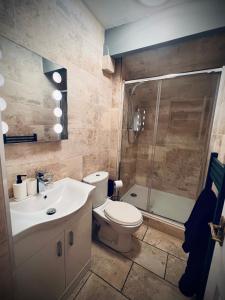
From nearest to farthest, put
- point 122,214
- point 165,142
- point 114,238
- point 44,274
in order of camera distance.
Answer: point 44,274 < point 122,214 < point 114,238 < point 165,142

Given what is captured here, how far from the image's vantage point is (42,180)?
112 cm

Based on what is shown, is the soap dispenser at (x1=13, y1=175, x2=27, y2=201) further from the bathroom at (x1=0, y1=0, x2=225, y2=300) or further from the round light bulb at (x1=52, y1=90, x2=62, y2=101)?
the round light bulb at (x1=52, y1=90, x2=62, y2=101)

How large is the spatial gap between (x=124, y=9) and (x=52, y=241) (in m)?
2.16

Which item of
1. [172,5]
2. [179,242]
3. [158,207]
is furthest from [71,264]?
[172,5]

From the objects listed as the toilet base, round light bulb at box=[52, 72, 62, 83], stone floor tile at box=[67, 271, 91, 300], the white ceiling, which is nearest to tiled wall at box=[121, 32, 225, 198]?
the white ceiling

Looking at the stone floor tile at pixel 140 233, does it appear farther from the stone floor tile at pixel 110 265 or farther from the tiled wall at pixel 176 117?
the tiled wall at pixel 176 117

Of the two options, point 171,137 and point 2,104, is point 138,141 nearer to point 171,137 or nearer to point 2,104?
point 171,137

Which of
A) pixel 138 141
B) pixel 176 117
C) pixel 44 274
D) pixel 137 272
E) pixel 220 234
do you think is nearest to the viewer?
pixel 220 234

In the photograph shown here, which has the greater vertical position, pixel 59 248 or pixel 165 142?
pixel 165 142

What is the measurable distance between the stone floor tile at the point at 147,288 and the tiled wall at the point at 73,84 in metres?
1.14

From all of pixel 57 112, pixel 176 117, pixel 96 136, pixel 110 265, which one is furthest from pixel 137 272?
pixel 176 117

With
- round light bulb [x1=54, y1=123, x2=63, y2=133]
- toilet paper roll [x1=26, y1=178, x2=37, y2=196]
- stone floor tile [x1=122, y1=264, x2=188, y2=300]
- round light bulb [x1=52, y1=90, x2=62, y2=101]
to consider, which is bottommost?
stone floor tile [x1=122, y1=264, x2=188, y2=300]

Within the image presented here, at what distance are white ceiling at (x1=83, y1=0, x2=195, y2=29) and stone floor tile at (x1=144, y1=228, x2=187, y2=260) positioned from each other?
2.59 m

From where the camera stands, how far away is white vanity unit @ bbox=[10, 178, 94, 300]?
74 centimetres
